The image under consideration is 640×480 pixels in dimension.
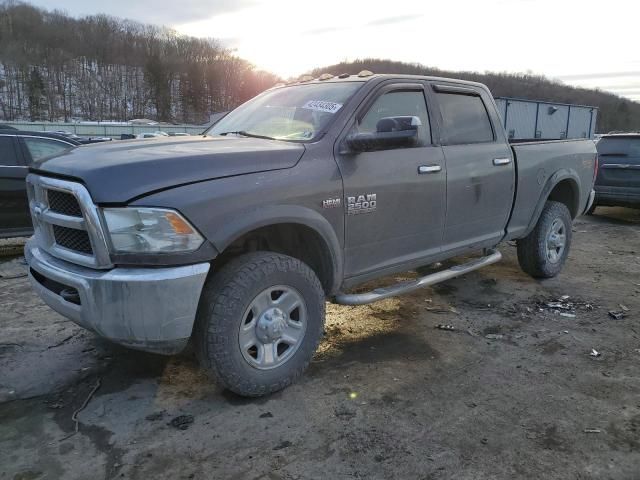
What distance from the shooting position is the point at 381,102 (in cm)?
374

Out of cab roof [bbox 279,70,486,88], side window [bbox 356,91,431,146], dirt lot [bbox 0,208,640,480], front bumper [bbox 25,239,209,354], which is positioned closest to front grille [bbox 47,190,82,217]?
front bumper [bbox 25,239,209,354]

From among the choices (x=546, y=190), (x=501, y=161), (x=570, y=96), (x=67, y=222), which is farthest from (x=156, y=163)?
(x=570, y=96)

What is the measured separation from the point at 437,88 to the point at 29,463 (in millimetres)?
3798

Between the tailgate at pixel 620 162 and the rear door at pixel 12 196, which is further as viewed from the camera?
the tailgate at pixel 620 162

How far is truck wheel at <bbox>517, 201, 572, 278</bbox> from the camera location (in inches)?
214

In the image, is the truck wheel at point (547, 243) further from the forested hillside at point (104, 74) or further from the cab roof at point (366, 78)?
the forested hillside at point (104, 74)

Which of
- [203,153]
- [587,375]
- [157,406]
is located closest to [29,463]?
[157,406]

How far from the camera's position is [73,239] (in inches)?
112

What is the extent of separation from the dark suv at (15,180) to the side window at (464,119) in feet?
16.2

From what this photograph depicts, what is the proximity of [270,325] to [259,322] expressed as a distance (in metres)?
0.07

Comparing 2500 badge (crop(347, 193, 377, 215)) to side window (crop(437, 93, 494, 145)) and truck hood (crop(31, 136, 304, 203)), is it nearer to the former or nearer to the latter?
truck hood (crop(31, 136, 304, 203))

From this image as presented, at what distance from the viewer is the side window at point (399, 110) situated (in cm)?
361

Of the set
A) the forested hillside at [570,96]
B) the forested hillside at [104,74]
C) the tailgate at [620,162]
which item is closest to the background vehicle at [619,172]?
the tailgate at [620,162]

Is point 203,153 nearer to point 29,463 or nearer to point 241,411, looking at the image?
point 241,411
